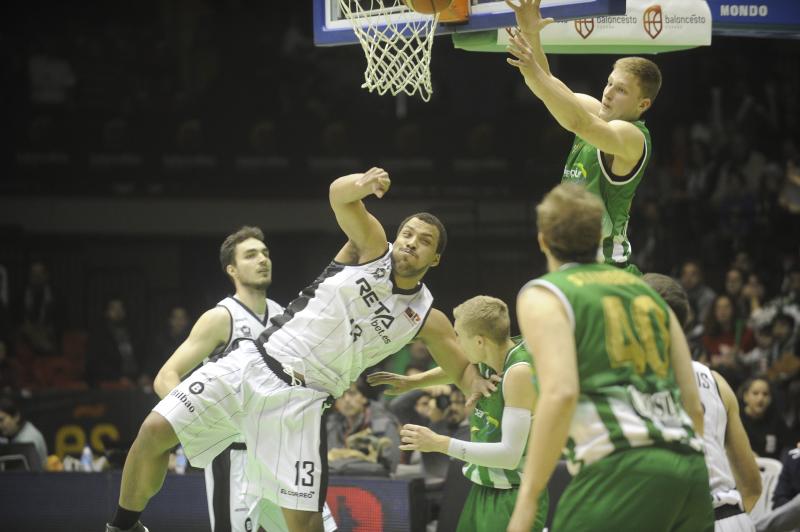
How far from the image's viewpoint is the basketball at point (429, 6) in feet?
20.5

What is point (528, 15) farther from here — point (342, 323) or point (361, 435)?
point (361, 435)

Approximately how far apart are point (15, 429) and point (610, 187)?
20.9ft

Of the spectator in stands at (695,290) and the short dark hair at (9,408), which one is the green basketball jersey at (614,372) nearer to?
the short dark hair at (9,408)

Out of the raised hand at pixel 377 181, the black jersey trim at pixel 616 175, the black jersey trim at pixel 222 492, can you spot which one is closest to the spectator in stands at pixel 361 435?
the black jersey trim at pixel 222 492

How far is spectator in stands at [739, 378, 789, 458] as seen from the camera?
938 centimetres

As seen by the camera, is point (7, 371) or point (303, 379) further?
point (7, 371)

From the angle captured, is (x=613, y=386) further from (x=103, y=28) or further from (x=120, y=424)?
(x=103, y=28)

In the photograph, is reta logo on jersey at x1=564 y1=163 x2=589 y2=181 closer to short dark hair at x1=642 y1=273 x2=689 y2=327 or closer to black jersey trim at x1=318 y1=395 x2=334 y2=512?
short dark hair at x1=642 y1=273 x2=689 y2=327

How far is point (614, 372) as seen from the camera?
12.5ft

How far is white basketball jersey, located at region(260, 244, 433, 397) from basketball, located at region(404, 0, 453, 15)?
1238mm

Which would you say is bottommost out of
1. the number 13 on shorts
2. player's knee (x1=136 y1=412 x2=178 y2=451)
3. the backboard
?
the number 13 on shorts

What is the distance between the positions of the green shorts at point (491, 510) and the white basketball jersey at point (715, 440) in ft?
2.80

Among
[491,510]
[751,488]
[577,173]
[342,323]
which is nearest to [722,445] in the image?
[751,488]

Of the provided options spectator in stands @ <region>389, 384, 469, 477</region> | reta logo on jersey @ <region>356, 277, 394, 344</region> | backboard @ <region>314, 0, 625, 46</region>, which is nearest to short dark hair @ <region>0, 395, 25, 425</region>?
spectator in stands @ <region>389, 384, 469, 477</region>
